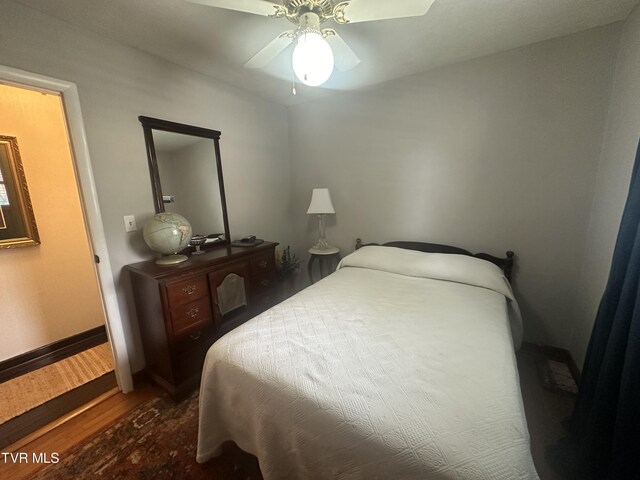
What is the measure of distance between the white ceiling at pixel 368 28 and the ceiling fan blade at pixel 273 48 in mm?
226

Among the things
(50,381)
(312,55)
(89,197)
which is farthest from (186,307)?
(312,55)

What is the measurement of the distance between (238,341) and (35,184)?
2.39 m

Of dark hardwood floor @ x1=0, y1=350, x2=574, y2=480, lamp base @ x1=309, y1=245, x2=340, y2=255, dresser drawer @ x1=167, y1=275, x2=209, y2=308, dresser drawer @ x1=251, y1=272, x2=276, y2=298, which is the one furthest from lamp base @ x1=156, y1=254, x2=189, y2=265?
lamp base @ x1=309, y1=245, x2=340, y2=255

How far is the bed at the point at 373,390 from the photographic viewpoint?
0.70 m

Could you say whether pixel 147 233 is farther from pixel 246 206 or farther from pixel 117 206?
pixel 246 206

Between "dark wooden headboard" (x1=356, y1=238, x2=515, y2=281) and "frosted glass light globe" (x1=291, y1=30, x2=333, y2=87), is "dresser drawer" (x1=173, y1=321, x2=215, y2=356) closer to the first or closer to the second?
"dark wooden headboard" (x1=356, y1=238, x2=515, y2=281)

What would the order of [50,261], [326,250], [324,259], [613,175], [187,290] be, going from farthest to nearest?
[324,259]
[326,250]
[50,261]
[187,290]
[613,175]

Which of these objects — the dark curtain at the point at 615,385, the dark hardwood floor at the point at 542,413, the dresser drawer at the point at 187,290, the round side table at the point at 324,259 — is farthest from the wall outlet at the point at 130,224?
the dark hardwood floor at the point at 542,413

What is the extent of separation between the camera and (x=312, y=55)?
3.67 feet

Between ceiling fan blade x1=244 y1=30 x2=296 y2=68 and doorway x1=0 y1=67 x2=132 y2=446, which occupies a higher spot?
ceiling fan blade x1=244 y1=30 x2=296 y2=68

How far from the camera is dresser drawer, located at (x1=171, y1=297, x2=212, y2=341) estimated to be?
162cm

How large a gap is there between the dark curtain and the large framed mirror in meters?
2.54

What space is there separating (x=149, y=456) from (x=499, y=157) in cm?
302

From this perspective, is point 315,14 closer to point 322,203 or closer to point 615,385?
point 322,203
